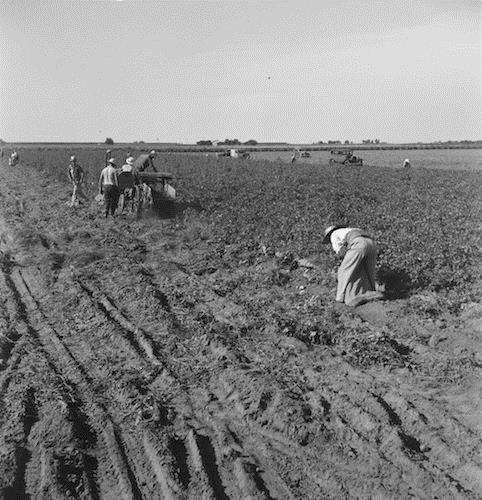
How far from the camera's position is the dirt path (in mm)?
3801

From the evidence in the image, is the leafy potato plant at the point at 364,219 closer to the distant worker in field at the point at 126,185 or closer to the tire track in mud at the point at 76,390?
the distant worker in field at the point at 126,185

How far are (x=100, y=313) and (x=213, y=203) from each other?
7330 mm

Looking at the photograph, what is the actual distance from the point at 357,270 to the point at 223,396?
2.71 m

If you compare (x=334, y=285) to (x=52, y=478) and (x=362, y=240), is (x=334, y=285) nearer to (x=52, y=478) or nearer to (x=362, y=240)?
(x=362, y=240)

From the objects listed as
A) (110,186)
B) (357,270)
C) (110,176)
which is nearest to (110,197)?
(110,186)

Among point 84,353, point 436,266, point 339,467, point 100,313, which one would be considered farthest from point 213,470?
point 436,266

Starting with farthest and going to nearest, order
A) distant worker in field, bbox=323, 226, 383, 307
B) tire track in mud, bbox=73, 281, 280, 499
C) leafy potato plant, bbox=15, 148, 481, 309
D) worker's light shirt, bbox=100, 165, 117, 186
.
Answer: worker's light shirt, bbox=100, 165, 117, 186, leafy potato plant, bbox=15, 148, 481, 309, distant worker in field, bbox=323, 226, 383, 307, tire track in mud, bbox=73, 281, 280, 499

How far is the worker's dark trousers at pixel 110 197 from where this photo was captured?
12.6 metres

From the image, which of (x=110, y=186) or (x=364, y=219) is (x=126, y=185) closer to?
(x=110, y=186)

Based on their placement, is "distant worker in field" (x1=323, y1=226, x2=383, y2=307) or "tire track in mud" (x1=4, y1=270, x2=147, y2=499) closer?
"tire track in mud" (x1=4, y1=270, x2=147, y2=499)

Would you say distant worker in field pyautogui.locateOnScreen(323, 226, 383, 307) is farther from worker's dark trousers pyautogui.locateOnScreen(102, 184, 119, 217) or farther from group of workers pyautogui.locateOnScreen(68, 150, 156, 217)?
worker's dark trousers pyautogui.locateOnScreen(102, 184, 119, 217)

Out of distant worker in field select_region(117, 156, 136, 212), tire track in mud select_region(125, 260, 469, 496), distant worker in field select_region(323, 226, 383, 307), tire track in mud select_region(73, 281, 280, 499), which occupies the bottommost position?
tire track in mud select_region(73, 281, 280, 499)

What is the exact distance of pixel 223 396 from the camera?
492 centimetres

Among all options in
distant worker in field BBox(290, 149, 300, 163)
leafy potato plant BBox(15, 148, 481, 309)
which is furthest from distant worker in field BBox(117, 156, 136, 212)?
distant worker in field BBox(290, 149, 300, 163)
